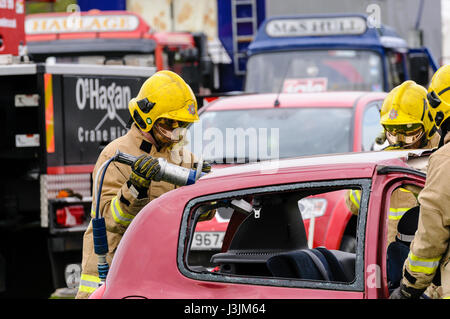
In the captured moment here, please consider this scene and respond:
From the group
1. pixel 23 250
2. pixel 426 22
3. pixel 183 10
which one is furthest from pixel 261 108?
pixel 426 22

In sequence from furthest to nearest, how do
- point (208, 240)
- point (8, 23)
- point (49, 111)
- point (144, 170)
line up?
point (8, 23), point (49, 111), point (208, 240), point (144, 170)

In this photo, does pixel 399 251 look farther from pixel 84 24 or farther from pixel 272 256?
pixel 84 24

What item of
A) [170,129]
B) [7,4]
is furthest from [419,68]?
[170,129]

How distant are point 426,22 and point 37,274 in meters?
11.8

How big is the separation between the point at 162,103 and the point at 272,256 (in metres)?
1.12

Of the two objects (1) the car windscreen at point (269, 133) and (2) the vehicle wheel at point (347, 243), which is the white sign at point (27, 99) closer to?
(1) the car windscreen at point (269, 133)

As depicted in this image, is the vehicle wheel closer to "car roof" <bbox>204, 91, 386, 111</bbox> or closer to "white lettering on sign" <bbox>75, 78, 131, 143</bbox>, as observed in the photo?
"car roof" <bbox>204, 91, 386, 111</bbox>

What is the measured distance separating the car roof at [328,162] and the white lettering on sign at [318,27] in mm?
9155

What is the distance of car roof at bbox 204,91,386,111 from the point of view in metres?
7.85

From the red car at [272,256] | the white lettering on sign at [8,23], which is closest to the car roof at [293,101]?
the white lettering on sign at [8,23]

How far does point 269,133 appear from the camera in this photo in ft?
24.7

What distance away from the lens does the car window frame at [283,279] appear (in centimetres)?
329

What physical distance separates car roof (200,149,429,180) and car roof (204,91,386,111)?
401cm

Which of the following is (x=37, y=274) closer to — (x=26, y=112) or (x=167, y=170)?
(x=26, y=112)
